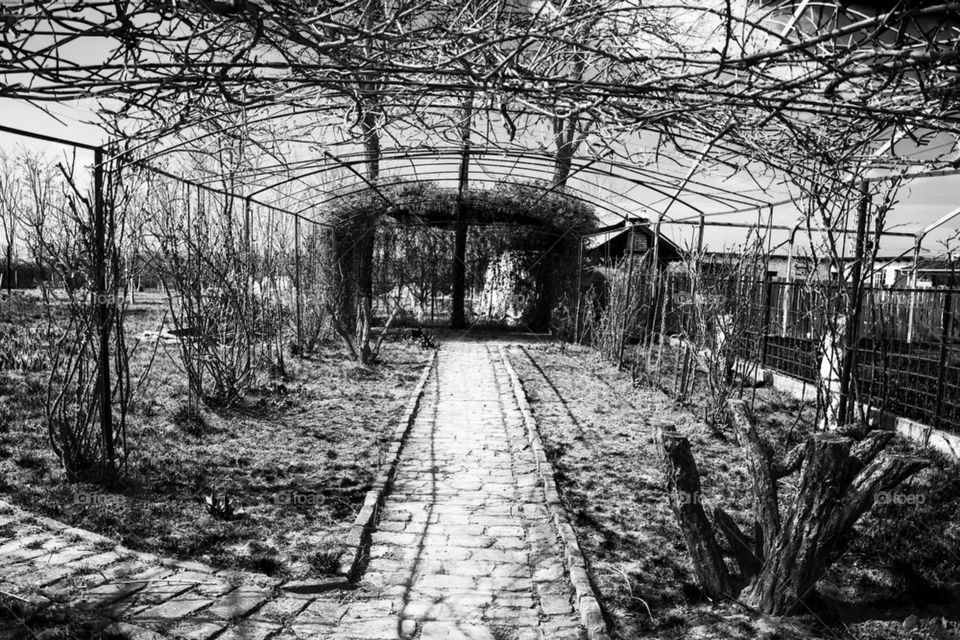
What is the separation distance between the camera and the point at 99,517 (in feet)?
13.2

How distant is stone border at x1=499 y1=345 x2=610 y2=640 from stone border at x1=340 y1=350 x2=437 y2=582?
1177 millimetres

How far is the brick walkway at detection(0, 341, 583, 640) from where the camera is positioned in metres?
3.07

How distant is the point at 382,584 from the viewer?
11.8 feet

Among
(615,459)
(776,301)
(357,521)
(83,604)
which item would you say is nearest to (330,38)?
(83,604)

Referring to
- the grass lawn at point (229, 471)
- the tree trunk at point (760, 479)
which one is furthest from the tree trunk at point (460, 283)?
the tree trunk at point (760, 479)

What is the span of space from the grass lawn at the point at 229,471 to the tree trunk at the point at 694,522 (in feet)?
6.19

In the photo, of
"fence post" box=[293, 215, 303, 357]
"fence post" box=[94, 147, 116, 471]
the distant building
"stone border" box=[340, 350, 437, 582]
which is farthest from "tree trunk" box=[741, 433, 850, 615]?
"fence post" box=[293, 215, 303, 357]

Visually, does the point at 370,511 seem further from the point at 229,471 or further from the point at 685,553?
the point at 685,553

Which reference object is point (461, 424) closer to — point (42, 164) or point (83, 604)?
point (83, 604)

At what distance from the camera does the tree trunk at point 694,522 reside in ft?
11.2

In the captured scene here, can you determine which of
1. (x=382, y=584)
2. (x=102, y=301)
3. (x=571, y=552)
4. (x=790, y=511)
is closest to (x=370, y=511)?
A: (x=382, y=584)

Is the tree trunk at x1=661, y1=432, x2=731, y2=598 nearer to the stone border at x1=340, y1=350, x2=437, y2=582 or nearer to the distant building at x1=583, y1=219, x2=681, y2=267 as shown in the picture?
the stone border at x1=340, y1=350, x2=437, y2=582

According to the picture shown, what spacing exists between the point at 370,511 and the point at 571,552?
1369 mm

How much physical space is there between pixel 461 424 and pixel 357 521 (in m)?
2.99
